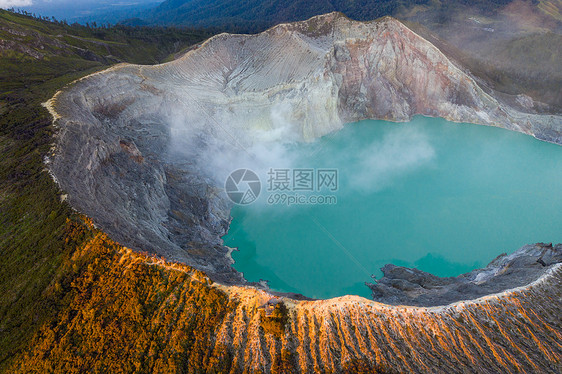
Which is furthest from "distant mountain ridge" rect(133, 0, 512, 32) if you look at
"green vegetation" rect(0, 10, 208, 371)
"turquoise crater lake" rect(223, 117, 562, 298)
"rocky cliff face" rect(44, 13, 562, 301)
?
"turquoise crater lake" rect(223, 117, 562, 298)

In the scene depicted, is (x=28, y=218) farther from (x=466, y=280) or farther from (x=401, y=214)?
(x=401, y=214)

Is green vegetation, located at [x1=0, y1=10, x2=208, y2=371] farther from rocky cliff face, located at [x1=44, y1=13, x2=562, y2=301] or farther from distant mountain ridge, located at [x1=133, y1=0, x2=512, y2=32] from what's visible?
distant mountain ridge, located at [x1=133, y1=0, x2=512, y2=32]

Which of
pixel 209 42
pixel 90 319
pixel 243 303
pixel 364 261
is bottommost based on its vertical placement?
pixel 364 261

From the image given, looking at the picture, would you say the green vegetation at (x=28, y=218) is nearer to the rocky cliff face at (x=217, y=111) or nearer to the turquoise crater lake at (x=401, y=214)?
the rocky cliff face at (x=217, y=111)

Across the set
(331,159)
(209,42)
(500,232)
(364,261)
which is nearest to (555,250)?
A: (500,232)

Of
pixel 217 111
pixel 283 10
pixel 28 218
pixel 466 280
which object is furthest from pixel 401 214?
pixel 283 10

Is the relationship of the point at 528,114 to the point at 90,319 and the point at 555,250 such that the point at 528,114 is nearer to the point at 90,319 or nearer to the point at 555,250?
the point at 555,250
